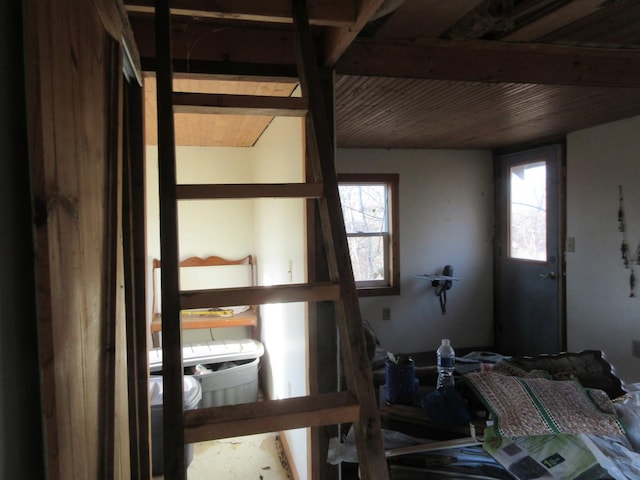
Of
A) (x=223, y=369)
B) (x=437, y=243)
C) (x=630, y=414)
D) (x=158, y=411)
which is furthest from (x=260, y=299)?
(x=437, y=243)

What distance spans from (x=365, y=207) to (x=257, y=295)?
351 cm

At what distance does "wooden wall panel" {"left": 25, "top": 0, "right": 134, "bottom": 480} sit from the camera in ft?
2.44

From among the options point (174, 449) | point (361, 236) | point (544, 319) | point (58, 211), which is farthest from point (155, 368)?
point (544, 319)

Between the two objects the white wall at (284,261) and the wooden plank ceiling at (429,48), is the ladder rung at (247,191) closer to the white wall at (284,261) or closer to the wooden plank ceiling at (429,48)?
the wooden plank ceiling at (429,48)

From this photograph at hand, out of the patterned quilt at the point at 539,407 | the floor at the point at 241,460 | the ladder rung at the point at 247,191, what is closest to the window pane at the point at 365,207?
the floor at the point at 241,460

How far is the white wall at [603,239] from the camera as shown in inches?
135

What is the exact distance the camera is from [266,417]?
3.38 ft

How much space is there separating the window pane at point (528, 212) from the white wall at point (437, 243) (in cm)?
27

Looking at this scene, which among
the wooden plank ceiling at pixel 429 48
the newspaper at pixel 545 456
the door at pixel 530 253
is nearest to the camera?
the newspaper at pixel 545 456

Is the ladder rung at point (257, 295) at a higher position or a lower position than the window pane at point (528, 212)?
lower

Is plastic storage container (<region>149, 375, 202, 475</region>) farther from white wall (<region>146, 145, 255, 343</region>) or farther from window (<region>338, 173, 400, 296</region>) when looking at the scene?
window (<region>338, 173, 400, 296</region>)

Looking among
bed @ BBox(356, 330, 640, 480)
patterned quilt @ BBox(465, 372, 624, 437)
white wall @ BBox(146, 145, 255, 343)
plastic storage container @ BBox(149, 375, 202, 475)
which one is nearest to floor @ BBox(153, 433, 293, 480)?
plastic storage container @ BBox(149, 375, 202, 475)

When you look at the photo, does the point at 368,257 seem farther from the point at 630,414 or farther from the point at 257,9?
the point at 257,9

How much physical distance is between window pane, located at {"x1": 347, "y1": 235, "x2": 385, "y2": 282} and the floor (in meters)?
1.82
